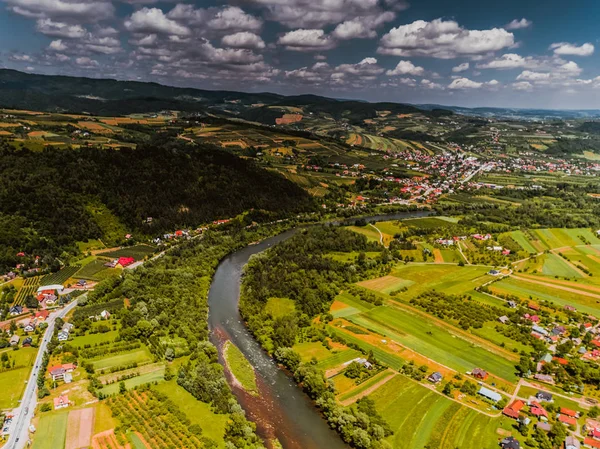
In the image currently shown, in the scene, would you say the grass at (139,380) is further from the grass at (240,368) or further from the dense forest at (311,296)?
the dense forest at (311,296)

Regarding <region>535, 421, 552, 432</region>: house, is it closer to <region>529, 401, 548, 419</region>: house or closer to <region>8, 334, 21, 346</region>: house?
<region>529, 401, 548, 419</region>: house

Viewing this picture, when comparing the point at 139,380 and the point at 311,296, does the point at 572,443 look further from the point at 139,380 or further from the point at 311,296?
the point at 139,380

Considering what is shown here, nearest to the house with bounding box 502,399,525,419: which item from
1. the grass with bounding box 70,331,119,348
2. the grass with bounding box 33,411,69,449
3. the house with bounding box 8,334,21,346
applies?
the grass with bounding box 33,411,69,449

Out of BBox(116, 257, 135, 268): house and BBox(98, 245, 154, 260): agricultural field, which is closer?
BBox(116, 257, 135, 268): house

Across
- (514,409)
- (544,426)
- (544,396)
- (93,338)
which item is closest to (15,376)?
(93,338)

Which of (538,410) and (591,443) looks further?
(538,410)

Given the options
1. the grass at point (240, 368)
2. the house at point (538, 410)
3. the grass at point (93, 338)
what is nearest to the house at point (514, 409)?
the house at point (538, 410)

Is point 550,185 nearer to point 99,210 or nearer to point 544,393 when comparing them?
point 544,393

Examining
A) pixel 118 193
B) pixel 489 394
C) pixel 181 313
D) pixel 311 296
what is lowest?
pixel 181 313
